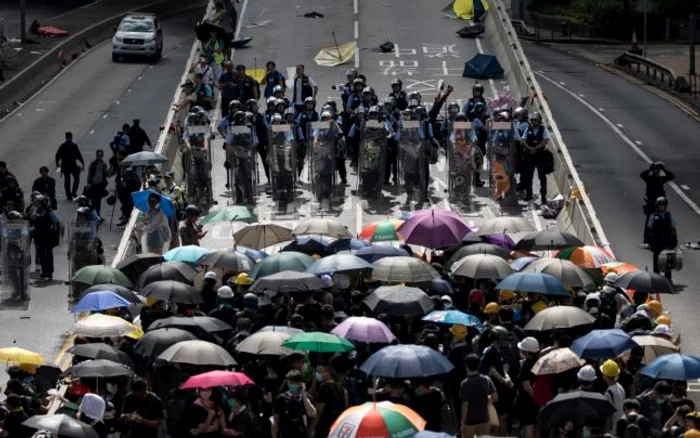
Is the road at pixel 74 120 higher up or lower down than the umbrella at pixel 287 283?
lower down

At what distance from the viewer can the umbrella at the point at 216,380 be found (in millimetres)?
21075

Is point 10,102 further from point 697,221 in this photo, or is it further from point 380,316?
point 380,316

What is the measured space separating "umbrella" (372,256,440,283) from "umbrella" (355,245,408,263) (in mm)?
1046

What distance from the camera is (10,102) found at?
60500 millimetres

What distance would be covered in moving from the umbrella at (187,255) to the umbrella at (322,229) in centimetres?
171

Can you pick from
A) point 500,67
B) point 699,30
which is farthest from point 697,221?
point 699,30

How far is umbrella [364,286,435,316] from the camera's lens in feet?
80.1

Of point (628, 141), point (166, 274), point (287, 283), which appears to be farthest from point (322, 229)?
point (628, 141)

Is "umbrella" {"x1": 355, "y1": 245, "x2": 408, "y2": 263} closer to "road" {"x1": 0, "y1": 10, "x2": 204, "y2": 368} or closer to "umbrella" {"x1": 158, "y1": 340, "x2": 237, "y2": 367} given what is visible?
"umbrella" {"x1": 158, "y1": 340, "x2": 237, "y2": 367}

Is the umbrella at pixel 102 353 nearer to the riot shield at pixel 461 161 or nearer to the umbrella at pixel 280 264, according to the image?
the umbrella at pixel 280 264

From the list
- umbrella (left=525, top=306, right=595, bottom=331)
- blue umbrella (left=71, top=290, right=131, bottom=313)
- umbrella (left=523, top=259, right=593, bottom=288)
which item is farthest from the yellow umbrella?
umbrella (left=523, top=259, right=593, bottom=288)

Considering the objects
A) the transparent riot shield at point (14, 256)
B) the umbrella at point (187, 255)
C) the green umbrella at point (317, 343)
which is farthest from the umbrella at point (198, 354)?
the transparent riot shield at point (14, 256)

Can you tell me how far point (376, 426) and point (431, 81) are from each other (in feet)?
97.4

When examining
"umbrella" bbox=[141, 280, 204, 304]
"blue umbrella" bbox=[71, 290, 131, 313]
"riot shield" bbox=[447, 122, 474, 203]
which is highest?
"umbrella" bbox=[141, 280, 204, 304]
